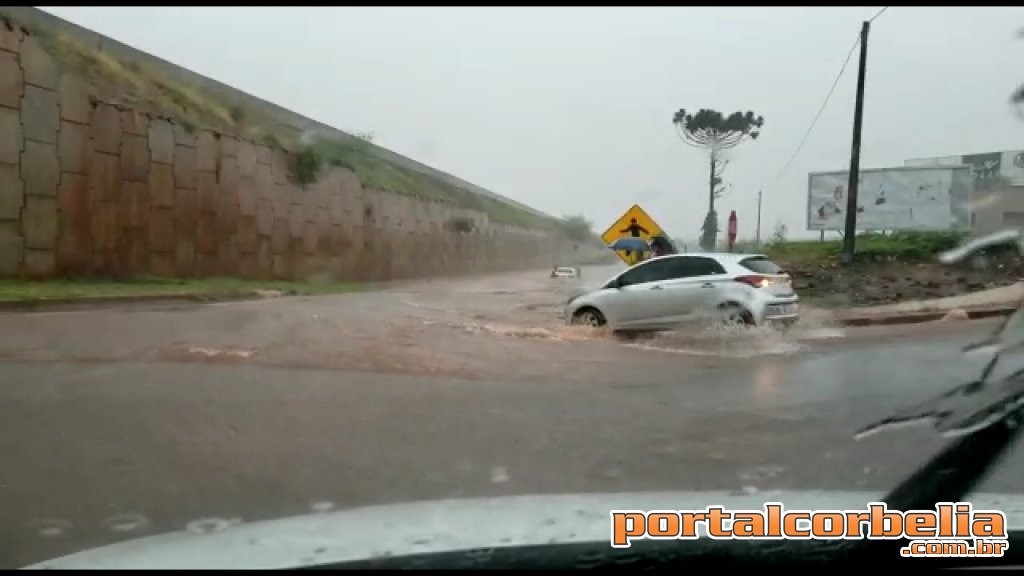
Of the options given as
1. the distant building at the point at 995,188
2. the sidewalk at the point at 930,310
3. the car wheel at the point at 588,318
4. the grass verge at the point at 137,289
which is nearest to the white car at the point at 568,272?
the grass verge at the point at 137,289

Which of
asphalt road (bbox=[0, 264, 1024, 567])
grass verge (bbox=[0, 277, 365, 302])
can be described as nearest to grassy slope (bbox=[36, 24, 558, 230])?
grass verge (bbox=[0, 277, 365, 302])

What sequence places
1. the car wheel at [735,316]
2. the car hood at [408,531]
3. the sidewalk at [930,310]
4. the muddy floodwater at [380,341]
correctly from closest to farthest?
the car hood at [408,531]
the muddy floodwater at [380,341]
the car wheel at [735,316]
the sidewalk at [930,310]

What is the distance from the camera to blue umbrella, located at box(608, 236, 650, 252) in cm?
1706

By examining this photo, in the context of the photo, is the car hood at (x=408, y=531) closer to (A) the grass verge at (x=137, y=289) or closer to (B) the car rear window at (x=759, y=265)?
(B) the car rear window at (x=759, y=265)

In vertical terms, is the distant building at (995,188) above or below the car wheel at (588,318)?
above

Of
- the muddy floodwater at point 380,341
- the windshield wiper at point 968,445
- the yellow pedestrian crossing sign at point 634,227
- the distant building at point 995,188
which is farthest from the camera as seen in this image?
the yellow pedestrian crossing sign at point 634,227

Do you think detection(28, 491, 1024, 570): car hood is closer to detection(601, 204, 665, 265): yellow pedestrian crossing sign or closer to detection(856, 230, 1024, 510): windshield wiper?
detection(856, 230, 1024, 510): windshield wiper

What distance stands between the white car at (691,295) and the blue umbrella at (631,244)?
2.44 meters

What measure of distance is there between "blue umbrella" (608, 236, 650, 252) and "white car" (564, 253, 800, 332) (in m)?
2.44

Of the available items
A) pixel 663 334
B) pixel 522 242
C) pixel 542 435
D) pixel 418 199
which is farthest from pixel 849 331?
pixel 522 242

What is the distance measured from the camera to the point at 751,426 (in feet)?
24.2

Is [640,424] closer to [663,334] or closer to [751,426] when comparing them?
[751,426]

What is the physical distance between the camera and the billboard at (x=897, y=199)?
22.5 m

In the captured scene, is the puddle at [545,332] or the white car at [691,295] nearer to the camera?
the white car at [691,295]
